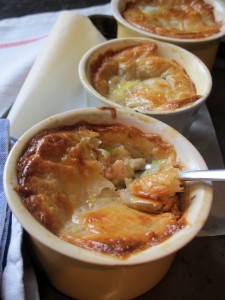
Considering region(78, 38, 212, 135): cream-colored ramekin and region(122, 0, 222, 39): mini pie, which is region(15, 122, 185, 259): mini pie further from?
region(122, 0, 222, 39): mini pie

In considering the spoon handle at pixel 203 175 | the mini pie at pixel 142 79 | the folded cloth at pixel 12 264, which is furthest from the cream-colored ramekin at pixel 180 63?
the folded cloth at pixel 12 264

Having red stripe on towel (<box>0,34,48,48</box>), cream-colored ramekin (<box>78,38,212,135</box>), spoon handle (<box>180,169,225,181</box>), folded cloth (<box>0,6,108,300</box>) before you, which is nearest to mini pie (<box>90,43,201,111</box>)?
cream-colored ramekin (<box>78,38,212,135</box>)

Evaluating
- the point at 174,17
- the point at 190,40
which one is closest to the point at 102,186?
the point at 190,40

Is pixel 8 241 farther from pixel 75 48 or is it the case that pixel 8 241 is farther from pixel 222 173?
pixel 75 48

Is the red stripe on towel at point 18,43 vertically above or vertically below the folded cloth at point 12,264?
above

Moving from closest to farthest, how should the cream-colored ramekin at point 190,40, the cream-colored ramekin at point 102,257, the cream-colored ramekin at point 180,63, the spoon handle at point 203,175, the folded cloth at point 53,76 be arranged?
the cream-colored ramekin at point 102,257, the spoon handle at point 203,175, the cream-colored ramekin at point 180,63, the folded cloth at point 53,76, the cream-colored ramekin at point 190,40

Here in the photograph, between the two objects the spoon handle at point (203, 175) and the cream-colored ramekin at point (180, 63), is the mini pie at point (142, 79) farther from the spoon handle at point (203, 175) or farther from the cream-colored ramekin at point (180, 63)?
the spoon handle at point (203, 175)
